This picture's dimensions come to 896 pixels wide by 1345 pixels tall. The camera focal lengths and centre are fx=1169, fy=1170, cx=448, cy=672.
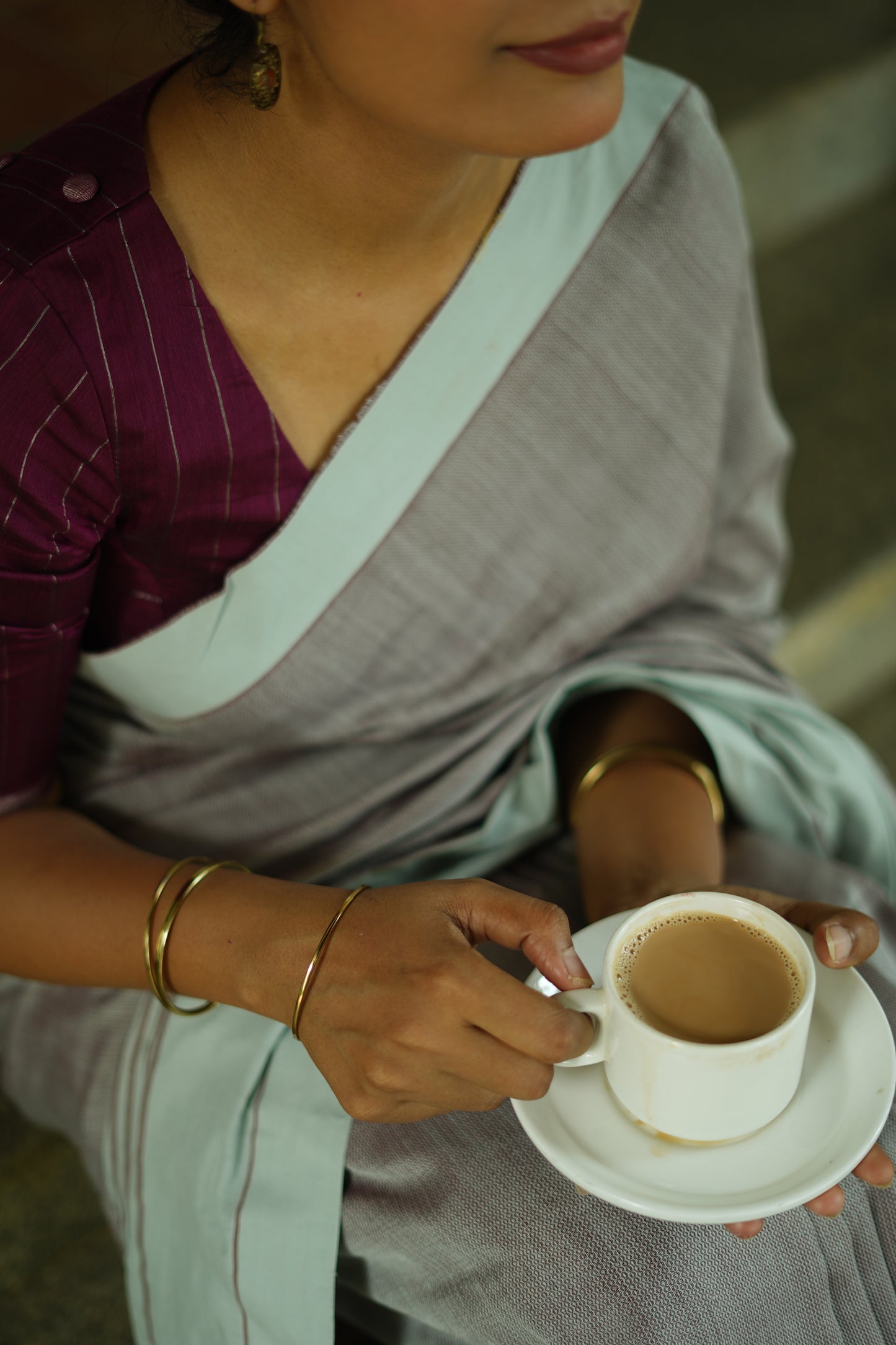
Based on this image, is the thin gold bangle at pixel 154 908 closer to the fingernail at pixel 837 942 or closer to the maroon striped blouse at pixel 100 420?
the maroon striped blouse at pixel 100 420

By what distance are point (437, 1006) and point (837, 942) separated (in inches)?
8.7

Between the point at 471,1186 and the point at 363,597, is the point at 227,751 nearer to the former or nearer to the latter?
the point at 363,597

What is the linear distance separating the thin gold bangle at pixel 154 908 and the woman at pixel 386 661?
0.5 inches

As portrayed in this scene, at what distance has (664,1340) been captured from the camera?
637mm

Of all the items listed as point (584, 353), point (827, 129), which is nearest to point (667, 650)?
point (584, 353)

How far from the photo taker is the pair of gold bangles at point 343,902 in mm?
659

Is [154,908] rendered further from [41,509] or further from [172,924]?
[41,509]

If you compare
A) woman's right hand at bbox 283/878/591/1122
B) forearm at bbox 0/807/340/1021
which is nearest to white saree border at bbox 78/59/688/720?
forearm at bbox 0/807/340/1021

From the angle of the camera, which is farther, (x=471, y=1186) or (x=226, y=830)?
(x=226, y=830)

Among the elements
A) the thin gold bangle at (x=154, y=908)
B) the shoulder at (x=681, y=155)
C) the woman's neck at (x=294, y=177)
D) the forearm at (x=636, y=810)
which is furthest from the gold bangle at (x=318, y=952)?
the shoulder at (x=681, y=155)

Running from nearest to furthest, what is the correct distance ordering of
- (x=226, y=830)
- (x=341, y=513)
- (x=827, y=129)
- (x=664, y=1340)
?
(x=664, y=1340) → (x=341, y=513) → (x=226, y=830) → (x=827, y=129)

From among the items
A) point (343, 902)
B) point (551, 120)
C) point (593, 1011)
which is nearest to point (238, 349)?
point (551, 120)

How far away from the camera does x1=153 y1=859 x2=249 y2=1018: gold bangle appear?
2.35ft

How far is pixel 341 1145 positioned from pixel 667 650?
1.51 feet
